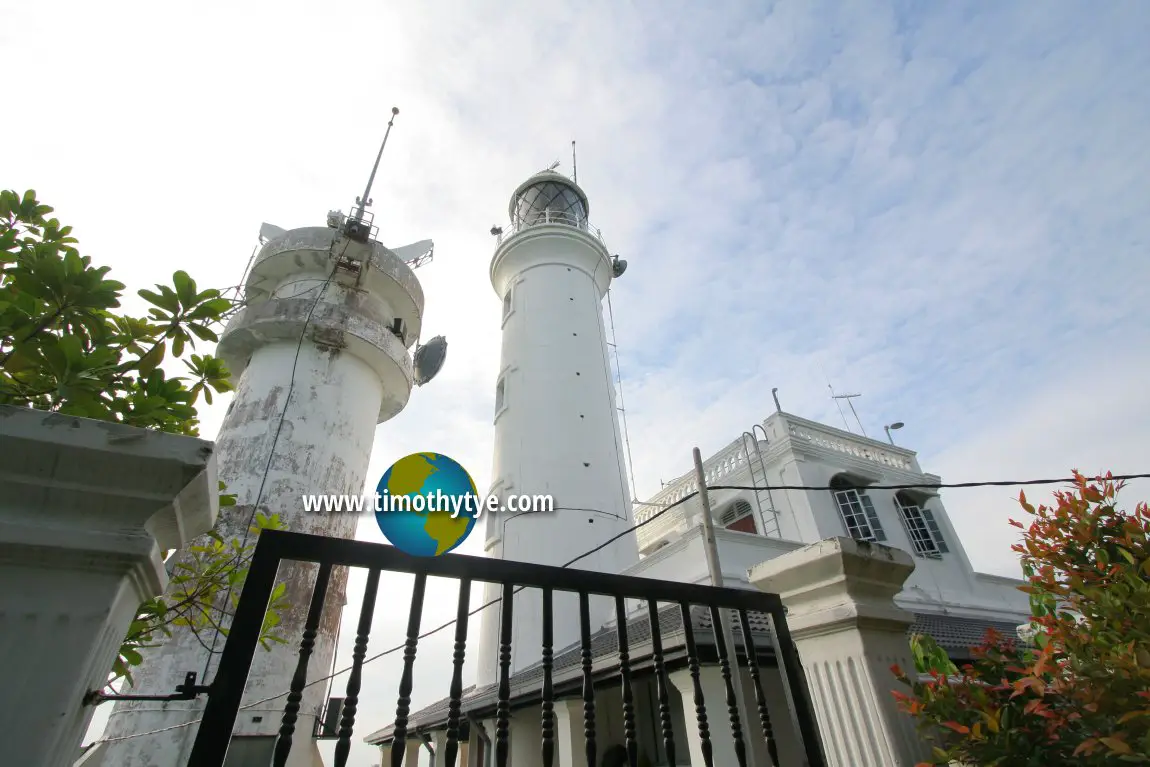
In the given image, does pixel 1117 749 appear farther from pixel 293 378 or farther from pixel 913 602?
pixel 913 602

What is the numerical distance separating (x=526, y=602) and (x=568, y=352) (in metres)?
6.45

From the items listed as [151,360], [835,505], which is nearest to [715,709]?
[151,360]

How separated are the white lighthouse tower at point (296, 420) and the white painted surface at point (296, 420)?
19 mm

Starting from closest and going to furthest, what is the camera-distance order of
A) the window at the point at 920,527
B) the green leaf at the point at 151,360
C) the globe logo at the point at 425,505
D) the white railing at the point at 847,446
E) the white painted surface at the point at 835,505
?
the globe logo at the point at 425,505 < the green leaf at the point at 151,360 < the white painted surface at the point at 835,505 < the window at the point at 920,527 < the white railing at the point at 847,446

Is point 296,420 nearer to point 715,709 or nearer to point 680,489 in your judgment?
point 715,709

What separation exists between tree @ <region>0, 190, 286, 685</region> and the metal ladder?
11.6 meters

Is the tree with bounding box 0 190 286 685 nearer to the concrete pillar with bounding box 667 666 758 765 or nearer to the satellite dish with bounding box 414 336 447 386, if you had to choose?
the concrete pillar with bounding box 667 666 758 765

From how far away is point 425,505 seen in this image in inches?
77.5

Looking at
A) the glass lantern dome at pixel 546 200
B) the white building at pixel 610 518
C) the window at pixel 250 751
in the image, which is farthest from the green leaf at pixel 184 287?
the glass lantern dome at pixel 546 200

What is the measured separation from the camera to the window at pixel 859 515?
40.8 ft

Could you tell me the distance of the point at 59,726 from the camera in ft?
4.14

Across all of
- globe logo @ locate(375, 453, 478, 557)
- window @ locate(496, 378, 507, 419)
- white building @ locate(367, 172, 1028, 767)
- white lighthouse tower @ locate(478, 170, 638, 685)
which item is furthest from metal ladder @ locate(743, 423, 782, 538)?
globe logo @ locate(375, 453, 478, 557)

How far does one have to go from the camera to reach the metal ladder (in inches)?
496

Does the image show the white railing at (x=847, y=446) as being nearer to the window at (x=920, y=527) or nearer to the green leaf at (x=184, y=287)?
the window at (x=920, y=527)
